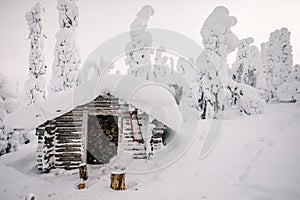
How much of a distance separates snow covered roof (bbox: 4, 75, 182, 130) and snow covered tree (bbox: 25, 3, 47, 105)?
16.9 m

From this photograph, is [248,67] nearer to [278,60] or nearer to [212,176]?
[278,60]

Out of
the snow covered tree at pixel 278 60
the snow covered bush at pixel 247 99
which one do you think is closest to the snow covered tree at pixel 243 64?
the snow covered tree at pixel 278 60

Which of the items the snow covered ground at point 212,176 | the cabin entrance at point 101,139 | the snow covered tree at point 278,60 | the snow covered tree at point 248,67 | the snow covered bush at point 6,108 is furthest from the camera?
the snow covered tree at point 278,60

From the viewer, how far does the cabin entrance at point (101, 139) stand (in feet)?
37.3

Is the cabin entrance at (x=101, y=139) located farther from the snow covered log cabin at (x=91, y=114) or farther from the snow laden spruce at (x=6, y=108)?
the snow laden spruce at (x=6, y=108)

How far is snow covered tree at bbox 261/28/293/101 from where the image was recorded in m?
31.3

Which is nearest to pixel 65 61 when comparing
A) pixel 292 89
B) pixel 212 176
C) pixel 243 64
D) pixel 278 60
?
pixel 212 176

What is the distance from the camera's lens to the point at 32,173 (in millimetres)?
9008

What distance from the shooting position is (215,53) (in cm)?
1839

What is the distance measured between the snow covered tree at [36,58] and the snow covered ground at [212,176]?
16.3m

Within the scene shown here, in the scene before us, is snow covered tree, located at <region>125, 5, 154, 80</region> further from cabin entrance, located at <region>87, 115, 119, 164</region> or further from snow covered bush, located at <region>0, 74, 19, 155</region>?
snow covered bush, located at <region>0, 74, 19, 155</region>

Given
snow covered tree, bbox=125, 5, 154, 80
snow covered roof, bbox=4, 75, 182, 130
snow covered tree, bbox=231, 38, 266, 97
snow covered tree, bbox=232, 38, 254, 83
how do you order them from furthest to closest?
snow covered tree, bbox=232, 38, 254, 83 → snow covered tree, bbox=231, 38, 266, 97 → snow covered tree, bbox=125, 5, 154, 80 → snow covered roof, bbox=4, 75, 182, 130

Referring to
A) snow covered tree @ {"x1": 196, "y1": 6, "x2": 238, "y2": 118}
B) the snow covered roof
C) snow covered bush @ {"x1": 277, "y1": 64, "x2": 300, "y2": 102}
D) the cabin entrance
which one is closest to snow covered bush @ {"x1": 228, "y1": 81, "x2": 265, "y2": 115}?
snow covered tree @ {"x1": 196, "y1": 6, "x2": 238, "y2": 118}

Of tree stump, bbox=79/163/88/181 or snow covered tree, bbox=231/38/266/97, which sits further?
snow covered tree, bbox=231/38/266/97
